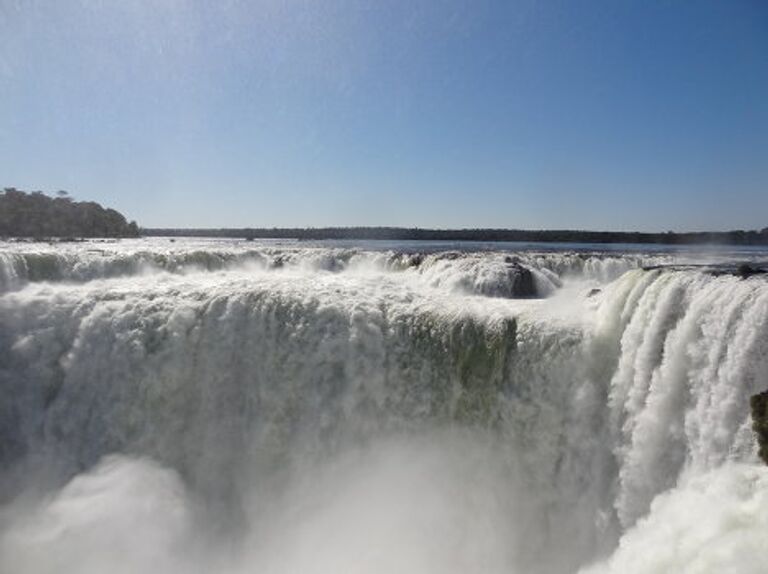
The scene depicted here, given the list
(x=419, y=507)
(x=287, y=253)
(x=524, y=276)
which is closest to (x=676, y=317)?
(x=419, y=507)

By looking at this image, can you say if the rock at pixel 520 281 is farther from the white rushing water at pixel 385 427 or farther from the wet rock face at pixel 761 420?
the wet rock face at pixel 761 420

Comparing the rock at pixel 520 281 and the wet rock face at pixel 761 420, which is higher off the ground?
the rock at pixel 520 281

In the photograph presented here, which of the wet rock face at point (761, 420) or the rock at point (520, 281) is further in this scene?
the rock at point (520, 281)

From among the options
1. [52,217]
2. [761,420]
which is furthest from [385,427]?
[52,217]

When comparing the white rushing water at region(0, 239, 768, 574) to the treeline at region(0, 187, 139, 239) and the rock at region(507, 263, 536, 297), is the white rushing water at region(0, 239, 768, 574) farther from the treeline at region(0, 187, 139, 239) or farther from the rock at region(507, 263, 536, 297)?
the treeline at region(0, 187, 139, 239)

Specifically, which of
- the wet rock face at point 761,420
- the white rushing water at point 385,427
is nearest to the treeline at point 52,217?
the white rushing water at point 385,427

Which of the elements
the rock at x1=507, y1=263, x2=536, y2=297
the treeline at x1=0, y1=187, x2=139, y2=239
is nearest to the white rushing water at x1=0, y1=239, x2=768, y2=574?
the rock at x1=507, y1=263, x2=536, y2=297

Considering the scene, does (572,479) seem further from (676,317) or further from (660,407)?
(676,317)
